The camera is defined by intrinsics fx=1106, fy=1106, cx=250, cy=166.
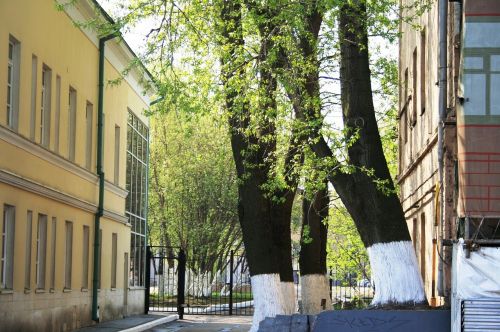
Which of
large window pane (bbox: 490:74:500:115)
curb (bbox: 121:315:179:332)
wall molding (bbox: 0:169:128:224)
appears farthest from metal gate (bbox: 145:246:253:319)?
large window pane (bbox: 490:74:500:115)

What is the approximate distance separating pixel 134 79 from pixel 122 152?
10.8 ft

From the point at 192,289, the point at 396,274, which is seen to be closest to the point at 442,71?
the point at 396,274

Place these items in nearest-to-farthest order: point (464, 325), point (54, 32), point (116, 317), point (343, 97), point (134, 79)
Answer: point (464, 325) → point (343, 97) → point (54, 32) → point (116, 317) → point (134, 79)

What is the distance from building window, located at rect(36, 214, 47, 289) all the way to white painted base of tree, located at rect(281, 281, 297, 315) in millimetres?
6313

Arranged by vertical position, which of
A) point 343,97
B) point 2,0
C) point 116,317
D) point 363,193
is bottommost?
point 116,317

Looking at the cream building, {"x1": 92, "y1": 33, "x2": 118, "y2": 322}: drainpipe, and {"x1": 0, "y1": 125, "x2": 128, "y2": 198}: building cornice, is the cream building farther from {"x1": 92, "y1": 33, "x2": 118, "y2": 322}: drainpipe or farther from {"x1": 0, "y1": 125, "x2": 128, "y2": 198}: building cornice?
{"x1": 92, "y1": 33, "x2": 118, "y2": 322}: drainpipe

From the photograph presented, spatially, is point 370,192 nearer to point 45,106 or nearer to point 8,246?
point 8,246

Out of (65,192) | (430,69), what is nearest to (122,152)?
(65,192)

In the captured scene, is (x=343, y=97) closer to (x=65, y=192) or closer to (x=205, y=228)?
(x=65, y=192)

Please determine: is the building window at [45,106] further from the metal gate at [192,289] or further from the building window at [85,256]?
the metal gate at [192,289]

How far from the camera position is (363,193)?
53.2 feet

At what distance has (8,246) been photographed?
2277 cm

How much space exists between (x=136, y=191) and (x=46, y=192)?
15.7 meters

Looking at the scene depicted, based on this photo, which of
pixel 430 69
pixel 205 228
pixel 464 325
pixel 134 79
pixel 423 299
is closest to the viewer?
pixel 464 325
